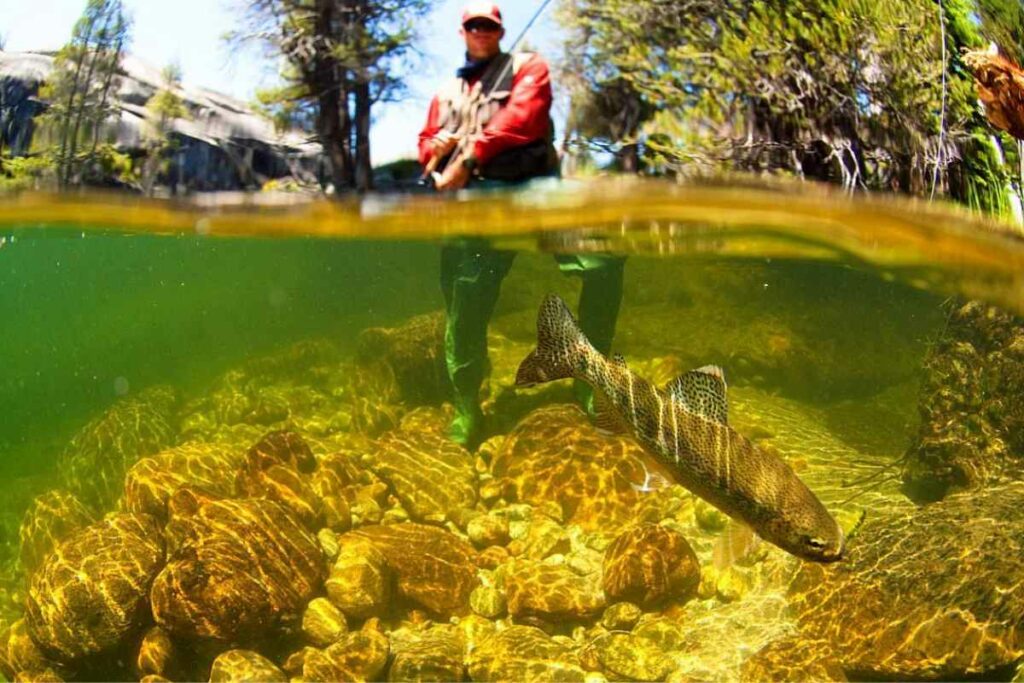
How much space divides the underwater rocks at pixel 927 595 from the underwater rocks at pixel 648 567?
99cm

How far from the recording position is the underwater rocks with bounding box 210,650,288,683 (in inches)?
216

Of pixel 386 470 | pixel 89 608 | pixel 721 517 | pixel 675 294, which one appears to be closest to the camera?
pixel 89 608

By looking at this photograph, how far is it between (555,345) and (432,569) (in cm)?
286

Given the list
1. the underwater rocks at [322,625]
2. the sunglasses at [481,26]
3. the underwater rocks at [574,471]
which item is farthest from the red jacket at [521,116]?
the underwater rocks at [322,625]

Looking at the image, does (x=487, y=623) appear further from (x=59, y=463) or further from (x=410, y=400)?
(x=59, y=463)

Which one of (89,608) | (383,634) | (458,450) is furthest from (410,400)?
(89,608)

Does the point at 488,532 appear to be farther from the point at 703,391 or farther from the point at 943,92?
the point at 943,92

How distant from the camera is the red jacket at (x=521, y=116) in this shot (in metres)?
3.68

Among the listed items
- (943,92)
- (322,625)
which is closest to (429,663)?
(322,625)

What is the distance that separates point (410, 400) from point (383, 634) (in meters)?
3.61

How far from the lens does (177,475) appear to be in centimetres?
Answer: 737

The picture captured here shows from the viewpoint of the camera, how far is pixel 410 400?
9.08m

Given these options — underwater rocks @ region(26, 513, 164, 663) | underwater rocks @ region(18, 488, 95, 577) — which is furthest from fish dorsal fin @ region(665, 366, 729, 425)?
underwater rocks @ region(18, 488, 95, 577)

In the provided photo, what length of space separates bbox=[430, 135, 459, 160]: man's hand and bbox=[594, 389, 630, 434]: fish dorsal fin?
68.9 inches
